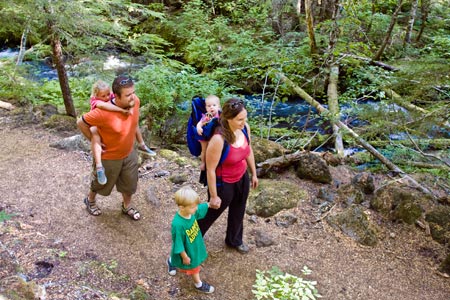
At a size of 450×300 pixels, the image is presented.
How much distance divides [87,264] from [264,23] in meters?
14.0

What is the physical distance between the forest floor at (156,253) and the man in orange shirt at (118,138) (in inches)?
16.4

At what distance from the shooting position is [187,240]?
10.7 feet

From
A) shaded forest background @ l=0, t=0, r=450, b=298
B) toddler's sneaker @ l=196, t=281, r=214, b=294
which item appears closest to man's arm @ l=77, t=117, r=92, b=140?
shaded forest background @ l=0, t=0, r=450, b=298

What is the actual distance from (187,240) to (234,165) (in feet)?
2.76

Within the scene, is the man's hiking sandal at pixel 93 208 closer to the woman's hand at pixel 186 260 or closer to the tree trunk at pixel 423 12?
the woman's hand at pixel 186 260

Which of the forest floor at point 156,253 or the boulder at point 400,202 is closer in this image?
the forest floor at point 156,253

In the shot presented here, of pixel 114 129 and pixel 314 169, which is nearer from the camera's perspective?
pixel 114 129

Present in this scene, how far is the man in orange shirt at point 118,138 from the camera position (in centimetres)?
360

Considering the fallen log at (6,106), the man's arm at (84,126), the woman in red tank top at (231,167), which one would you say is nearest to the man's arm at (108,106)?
the man's arm at (84,126)

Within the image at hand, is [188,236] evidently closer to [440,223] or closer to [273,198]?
[273,198]

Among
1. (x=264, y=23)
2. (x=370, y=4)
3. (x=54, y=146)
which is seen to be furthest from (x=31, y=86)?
(x=370, y=4)

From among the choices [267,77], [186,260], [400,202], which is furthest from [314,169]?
[267,77]

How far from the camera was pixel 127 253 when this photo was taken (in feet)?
13.0

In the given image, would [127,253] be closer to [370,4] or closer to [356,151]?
[356,151]
